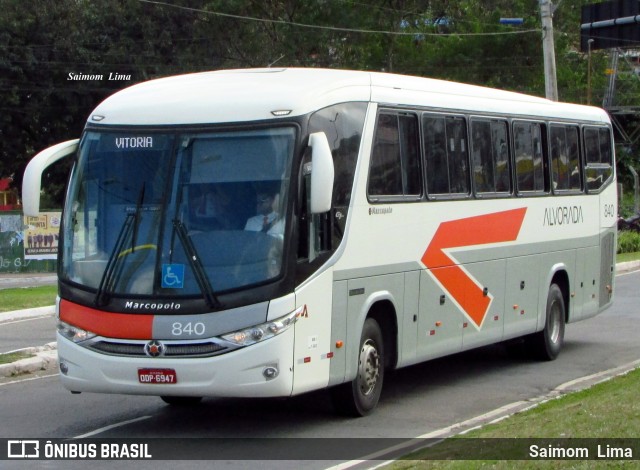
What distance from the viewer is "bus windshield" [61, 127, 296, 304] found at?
973cm

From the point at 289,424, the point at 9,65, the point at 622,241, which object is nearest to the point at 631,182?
the point at 622,241

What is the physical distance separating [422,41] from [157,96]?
142ft

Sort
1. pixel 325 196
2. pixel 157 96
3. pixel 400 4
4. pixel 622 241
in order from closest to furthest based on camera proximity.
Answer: pixel 325 196, pixel 157 96, pixel 622 241, pixel 400 4

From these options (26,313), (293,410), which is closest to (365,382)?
(293,410)

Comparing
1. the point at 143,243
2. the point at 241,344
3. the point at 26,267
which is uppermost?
the point at 143,243

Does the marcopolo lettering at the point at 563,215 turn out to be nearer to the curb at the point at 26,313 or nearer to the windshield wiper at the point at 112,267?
the windshield wiper at the point at 112,267

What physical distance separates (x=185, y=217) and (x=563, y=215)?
765cm

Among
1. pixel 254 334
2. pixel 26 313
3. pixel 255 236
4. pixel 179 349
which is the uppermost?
pixel 255 236

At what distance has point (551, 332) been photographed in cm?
1592

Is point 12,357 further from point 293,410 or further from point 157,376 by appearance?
point 157,376

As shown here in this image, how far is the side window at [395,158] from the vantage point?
37.3ft

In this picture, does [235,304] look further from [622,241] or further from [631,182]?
[631,182]

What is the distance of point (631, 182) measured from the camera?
226ft

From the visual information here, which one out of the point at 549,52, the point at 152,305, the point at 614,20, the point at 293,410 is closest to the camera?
the point at 152,305
